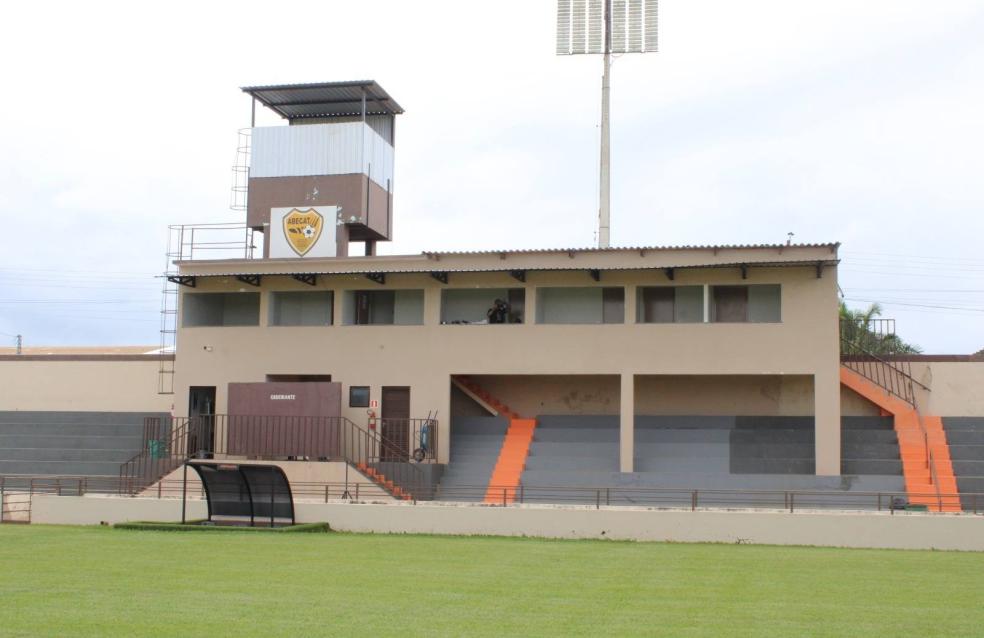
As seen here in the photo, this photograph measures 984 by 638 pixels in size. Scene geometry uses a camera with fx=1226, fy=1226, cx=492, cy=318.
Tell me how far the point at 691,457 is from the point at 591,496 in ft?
11.9

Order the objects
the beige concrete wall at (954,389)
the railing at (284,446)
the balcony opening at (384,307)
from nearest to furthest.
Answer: the beige concrete wall at (954,389)
the railing at (284,446)
the balcony opening at (384,307)

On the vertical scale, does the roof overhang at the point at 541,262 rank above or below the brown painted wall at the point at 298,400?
above

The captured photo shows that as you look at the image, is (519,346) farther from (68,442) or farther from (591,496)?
(68,442)

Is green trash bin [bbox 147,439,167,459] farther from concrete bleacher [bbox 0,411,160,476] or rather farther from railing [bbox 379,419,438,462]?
railing [bbox 379,419,438,462]

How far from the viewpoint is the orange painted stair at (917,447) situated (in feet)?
101

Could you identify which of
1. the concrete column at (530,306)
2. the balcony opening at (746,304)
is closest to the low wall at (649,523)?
the concrete column at (530,306)

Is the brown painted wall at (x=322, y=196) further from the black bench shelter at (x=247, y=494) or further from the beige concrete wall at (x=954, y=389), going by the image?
the beige concrete wall at (x=954, y=389)

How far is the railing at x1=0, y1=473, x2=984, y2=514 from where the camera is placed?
30.3 metres

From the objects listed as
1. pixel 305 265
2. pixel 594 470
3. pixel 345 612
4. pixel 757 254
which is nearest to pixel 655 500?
pixel 594 470

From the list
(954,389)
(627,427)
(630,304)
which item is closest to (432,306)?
(630,304)

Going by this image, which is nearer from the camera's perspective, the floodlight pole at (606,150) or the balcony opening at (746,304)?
the balcony opening at (746,304)

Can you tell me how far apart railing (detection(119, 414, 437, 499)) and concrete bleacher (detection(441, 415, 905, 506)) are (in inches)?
85.2

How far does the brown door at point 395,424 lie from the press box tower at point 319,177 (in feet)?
19.4

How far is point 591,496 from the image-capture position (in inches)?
1312
